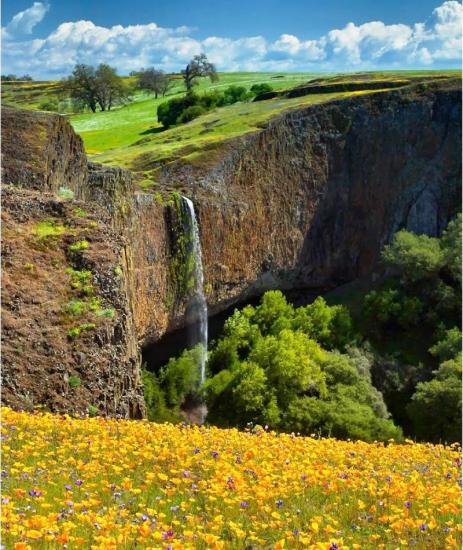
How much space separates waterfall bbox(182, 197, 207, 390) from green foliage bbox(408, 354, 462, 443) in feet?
42.7

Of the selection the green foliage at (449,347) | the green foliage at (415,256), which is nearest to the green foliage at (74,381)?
the green foliage at (449,347)

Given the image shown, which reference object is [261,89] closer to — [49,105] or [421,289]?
[49,105]

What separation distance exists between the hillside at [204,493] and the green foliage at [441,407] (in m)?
28.9

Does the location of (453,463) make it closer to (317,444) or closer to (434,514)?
(317,444)

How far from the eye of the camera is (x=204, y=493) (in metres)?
7.82

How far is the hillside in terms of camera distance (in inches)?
243

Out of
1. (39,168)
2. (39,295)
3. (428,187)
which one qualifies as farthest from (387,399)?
(39,295)

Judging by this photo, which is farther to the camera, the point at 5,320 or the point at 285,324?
the point at 285,324

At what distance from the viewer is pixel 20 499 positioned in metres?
6.95

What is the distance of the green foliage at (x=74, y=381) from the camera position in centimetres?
1527

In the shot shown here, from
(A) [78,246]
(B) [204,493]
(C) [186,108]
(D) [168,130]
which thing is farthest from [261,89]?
(B) [204,493]

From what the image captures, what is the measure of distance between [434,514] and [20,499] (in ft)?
15.1

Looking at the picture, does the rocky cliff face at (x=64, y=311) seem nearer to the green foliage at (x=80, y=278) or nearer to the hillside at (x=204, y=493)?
the green foliage at (x=80, y=278)

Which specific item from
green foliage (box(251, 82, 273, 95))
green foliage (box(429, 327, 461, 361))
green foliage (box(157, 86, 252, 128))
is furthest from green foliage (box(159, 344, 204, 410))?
green foliage (box(251, 82, 273, 95))
